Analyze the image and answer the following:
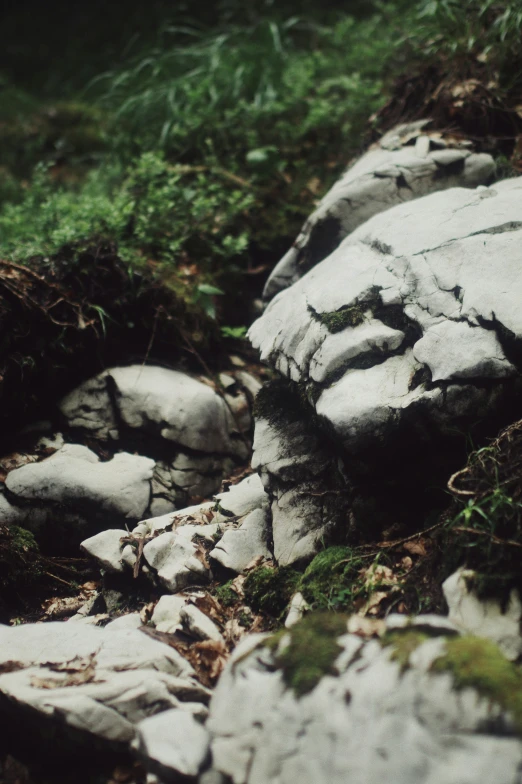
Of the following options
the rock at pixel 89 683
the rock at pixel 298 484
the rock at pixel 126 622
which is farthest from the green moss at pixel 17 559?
the rock at pixel 298 484

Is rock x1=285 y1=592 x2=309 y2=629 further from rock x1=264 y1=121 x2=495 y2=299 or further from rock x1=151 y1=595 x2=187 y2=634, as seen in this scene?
rock x1=264 y1=121 x2=495 y2=299

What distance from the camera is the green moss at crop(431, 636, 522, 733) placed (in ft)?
4.83

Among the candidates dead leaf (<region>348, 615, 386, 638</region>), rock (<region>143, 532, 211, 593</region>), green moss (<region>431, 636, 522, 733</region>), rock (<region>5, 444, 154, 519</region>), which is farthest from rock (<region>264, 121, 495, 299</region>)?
green moss (<region>431, 636, 522, 733</region>)

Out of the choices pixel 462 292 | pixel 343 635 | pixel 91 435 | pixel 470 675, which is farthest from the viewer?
pixel 91 435

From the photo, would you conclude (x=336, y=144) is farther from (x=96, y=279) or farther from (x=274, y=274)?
(x=96, y=279)

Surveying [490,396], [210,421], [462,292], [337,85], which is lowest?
[210,421]

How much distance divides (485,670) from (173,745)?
1.05m

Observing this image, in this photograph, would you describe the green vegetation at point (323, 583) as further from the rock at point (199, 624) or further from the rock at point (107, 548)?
the rock at point (107, 548)

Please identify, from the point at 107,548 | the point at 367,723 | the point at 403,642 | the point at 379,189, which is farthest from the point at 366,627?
the point at 379,189

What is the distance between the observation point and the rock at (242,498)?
10.1ft

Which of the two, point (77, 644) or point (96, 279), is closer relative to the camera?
point (77, 644)

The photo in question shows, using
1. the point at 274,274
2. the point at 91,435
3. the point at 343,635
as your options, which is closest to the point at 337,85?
the point at 274,274

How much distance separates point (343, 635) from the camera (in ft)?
6.02

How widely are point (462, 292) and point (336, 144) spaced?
3.18 meters
